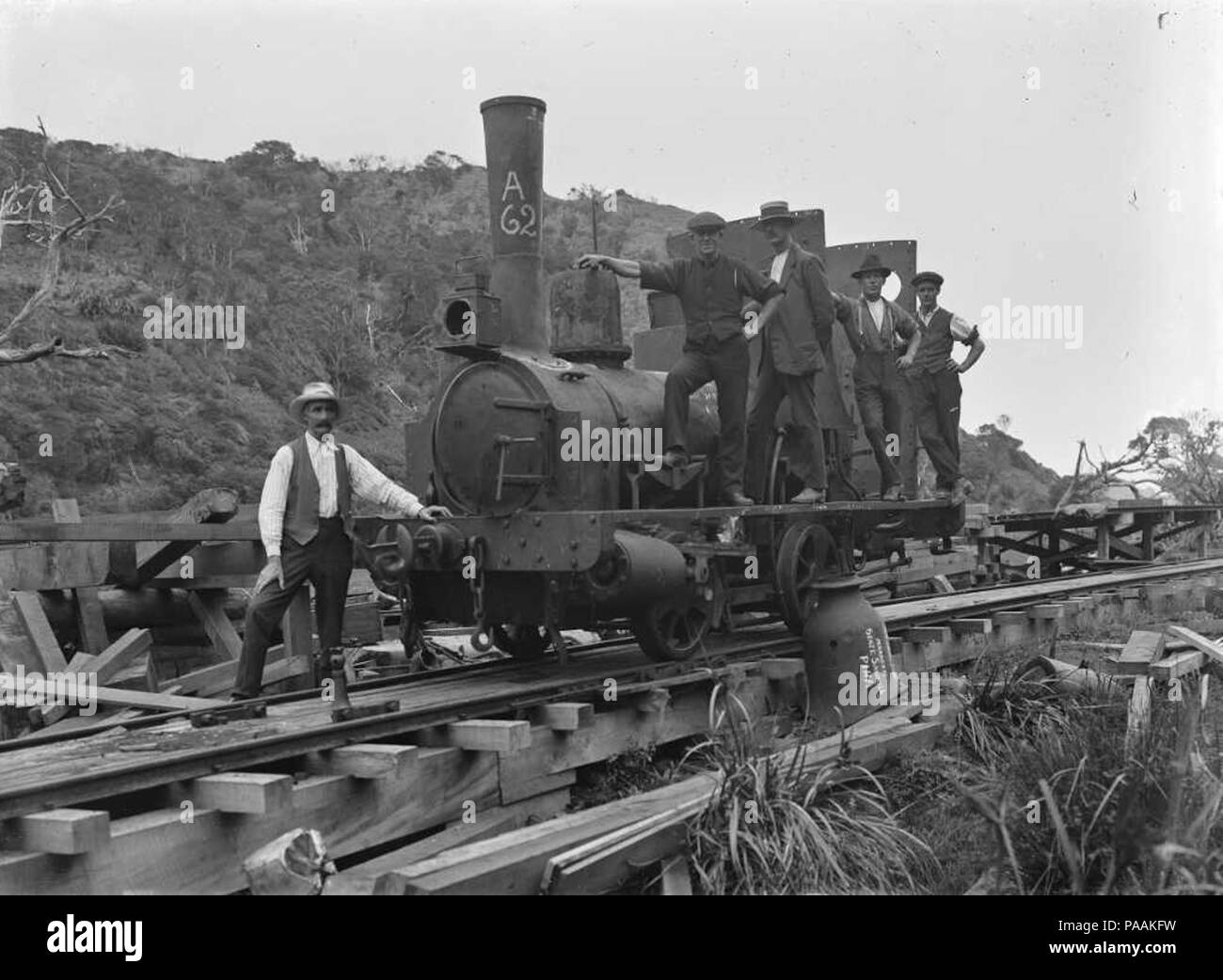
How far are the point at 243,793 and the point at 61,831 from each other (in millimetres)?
688

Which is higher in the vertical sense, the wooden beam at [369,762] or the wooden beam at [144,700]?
the wooden beam at [369,762]

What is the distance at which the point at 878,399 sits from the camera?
10.6 metres

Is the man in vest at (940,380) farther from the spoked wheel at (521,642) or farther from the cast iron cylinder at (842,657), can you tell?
the spoked wheel at (521,642)

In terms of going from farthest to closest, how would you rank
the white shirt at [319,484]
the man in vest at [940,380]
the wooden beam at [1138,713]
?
the man in vest at [940,380], the white shirt at [319,484], the wooden beam at [1138,713]

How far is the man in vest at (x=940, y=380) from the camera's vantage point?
10797 mm

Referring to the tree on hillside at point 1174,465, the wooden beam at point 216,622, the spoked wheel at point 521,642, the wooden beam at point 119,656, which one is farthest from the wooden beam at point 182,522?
the tree on hillside at point 1174,465

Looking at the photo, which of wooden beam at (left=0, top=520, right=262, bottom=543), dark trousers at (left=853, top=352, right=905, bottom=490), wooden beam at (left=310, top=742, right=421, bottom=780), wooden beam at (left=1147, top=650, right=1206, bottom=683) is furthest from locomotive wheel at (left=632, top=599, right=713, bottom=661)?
wooden beam at (left=0, top=520, right=262, bottom=543)

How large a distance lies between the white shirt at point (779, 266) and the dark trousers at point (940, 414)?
7.84 feet

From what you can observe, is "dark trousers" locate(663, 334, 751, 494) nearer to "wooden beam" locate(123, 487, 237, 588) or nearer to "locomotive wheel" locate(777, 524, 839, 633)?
"locomotive wheel" locate(777, 524, 839, 633)

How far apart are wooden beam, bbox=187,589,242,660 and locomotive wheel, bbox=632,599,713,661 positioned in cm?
349

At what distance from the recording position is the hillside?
24.6 meters

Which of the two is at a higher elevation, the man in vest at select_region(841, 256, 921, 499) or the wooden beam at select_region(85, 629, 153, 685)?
the man in vest at select_region(841, 256, 921, 499)
